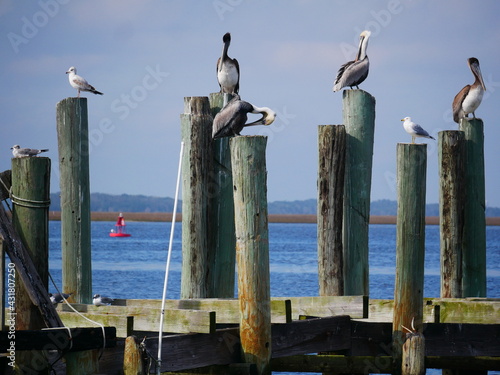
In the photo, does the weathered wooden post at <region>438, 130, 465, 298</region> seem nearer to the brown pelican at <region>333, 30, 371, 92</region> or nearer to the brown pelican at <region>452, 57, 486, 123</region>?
the brown pelican at <region>452, 57, 486, 123</region>

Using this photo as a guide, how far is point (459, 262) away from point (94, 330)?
5.56 meters

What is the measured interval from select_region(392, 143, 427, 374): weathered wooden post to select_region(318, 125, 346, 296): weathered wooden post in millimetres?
944

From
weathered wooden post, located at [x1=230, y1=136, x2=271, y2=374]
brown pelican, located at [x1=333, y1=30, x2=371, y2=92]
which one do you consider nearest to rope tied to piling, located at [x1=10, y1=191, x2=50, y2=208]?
weathered wooden post, located at [x1=230, y1=136, x2=271, y2=374]

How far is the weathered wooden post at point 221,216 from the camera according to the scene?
1045 centimetres

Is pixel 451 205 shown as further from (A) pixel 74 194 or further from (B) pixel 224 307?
(A) pixel 74 194

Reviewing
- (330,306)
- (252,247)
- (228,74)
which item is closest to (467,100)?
(228,74)

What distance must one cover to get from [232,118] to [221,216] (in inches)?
51.1

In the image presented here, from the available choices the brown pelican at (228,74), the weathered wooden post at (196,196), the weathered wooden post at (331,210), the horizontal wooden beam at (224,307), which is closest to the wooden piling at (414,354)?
the horizontal wooden beam at (224,307)

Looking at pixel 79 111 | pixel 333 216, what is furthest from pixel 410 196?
pixel 79 111

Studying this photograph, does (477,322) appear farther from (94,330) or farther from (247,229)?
(94,330)

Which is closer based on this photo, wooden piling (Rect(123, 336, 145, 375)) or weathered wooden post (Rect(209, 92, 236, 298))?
wooden piling (Rect(123, 336, 145, 375))

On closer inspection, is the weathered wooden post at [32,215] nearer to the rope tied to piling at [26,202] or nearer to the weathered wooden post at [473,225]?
the rope tied to piling at [26,202]

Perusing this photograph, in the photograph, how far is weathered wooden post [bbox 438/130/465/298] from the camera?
1099 cm

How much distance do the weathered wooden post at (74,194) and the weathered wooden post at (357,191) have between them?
9.59 ft
